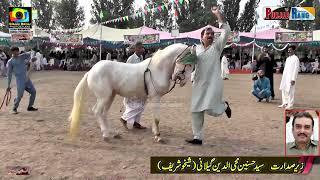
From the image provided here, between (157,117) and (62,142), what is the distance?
162 centimetres

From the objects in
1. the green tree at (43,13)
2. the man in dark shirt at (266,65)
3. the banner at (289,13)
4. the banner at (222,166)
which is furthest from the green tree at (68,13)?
the banner at (222,166)

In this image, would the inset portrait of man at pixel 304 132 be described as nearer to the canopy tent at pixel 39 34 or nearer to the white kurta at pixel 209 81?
the white kurta at pixel 209 81

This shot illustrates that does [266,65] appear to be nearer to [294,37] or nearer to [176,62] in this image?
[176,62]

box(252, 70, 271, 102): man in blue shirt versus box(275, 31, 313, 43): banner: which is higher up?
box(275, 31, 313, 43): banner

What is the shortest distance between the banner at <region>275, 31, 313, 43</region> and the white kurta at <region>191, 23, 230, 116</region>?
25735 mm

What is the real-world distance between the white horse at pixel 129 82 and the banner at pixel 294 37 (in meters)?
25.6

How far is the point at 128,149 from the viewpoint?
6.59 meters

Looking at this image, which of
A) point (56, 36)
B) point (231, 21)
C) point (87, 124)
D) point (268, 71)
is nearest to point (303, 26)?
point (231, 21)

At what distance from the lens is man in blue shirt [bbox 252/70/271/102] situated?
42.5ft

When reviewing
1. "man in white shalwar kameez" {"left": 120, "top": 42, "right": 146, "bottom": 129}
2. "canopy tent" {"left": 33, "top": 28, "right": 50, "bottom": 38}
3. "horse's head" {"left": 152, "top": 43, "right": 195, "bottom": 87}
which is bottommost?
"man in white shalwar kameez" {"left": 120, "top": 42, "right": 146, "bottom": 129}

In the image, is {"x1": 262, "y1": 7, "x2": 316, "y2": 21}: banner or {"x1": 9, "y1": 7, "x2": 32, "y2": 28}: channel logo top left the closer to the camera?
{"x1": 9, "y1": 7, "x2": 32, "y2": 28}: channel logo top left

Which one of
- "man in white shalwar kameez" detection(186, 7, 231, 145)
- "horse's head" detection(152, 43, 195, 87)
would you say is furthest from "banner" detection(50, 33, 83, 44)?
"man in white shalwar kameez" detection(186, 7, 231, 145)

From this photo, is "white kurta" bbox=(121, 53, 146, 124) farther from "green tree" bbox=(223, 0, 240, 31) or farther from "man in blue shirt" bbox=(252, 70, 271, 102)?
"green tree" bbox=(223, 0, 240, 31)

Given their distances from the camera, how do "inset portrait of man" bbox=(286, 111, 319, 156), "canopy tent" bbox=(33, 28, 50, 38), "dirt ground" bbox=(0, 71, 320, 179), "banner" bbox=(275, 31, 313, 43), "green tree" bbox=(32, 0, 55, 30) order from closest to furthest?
"inset portrait of man" bbox=(286, 111, 319, 156) → "dirt ground" bbox=(0, 71, 320, 179) → "banner" bbox=(275, 31, 313, 43) → "canopy tent" bbox=(33, 28, 50, 38) → "green tree" bbox=(32, 0, 55, 30)
